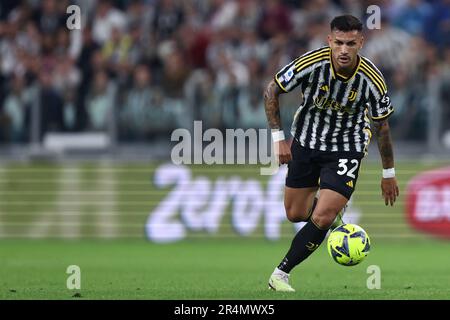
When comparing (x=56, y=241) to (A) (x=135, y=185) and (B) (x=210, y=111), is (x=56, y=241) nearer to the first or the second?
(A) (x=135, y=185)

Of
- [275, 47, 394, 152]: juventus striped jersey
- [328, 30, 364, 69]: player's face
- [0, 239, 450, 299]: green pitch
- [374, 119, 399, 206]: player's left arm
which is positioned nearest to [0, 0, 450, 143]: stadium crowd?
[0, 239, 450, 299]: green pitch

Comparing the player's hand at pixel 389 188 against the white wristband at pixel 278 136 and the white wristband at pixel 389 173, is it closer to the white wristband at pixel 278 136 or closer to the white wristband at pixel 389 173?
the white wristband at pixel 389 173

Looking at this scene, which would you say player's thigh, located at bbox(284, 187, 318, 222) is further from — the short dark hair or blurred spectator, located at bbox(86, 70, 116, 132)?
blurred spectator, located at bbox(86, 70, 116, 132)

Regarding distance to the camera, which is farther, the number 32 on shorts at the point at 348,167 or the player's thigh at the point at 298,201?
the player's thigh at the point at 298,201

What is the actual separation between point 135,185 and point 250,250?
247 cm

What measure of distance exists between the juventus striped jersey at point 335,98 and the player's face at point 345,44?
0.21 meters

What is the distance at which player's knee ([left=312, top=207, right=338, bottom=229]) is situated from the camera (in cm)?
912

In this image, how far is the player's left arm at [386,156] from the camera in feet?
30.5

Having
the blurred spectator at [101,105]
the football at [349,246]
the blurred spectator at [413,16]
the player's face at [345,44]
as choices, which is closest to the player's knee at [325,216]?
the football at [349,246]

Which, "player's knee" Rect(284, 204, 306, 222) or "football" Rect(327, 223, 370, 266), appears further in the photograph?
"player's knee" Rect(284, 204, 306, 222)

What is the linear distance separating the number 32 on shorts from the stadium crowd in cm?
602
